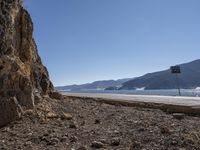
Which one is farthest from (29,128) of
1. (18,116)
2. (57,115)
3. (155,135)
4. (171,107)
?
(171,107)

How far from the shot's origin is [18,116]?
12.0 meters

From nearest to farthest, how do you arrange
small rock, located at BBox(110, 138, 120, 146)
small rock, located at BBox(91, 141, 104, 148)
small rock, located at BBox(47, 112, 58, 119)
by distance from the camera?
small rock, located at BBox(91, 141, 104, 148) → small rock, located at BBox(110, 138, 120, 146) → small rock, located at BBox(47, 112, 58, 119)

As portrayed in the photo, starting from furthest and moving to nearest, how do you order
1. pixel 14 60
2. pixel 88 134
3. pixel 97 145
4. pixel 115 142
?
1. pixel 14 60
2. pixel 88 134
3. pixel 115 142
4. pixel 97 145

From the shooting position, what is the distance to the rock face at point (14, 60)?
1204cm

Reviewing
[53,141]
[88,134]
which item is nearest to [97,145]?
[53,141]

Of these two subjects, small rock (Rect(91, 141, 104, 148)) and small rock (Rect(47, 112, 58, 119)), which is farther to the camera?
small rock (Rect(47, 112, 58, 119))

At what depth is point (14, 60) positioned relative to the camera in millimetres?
13008

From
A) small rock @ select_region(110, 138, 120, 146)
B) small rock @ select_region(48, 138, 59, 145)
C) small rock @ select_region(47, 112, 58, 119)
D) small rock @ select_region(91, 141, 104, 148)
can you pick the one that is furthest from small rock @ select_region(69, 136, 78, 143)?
small rock @ select_region(47, 112, 58, 119)

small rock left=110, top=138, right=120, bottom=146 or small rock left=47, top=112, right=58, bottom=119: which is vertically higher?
small rock left=47, top=112, right=58, bottom=119

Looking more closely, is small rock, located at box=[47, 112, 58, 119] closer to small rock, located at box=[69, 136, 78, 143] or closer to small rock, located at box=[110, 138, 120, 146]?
small rock, located at box=[69, 136, 78, 143]

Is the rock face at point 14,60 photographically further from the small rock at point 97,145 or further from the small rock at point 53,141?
the small rock at point 97,145

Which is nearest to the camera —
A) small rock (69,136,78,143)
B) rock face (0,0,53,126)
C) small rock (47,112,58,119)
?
small rock (69,136,78,143)

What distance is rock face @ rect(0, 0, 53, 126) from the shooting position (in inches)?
474

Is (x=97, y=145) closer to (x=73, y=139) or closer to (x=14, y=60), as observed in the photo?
(x=73, y=139)
